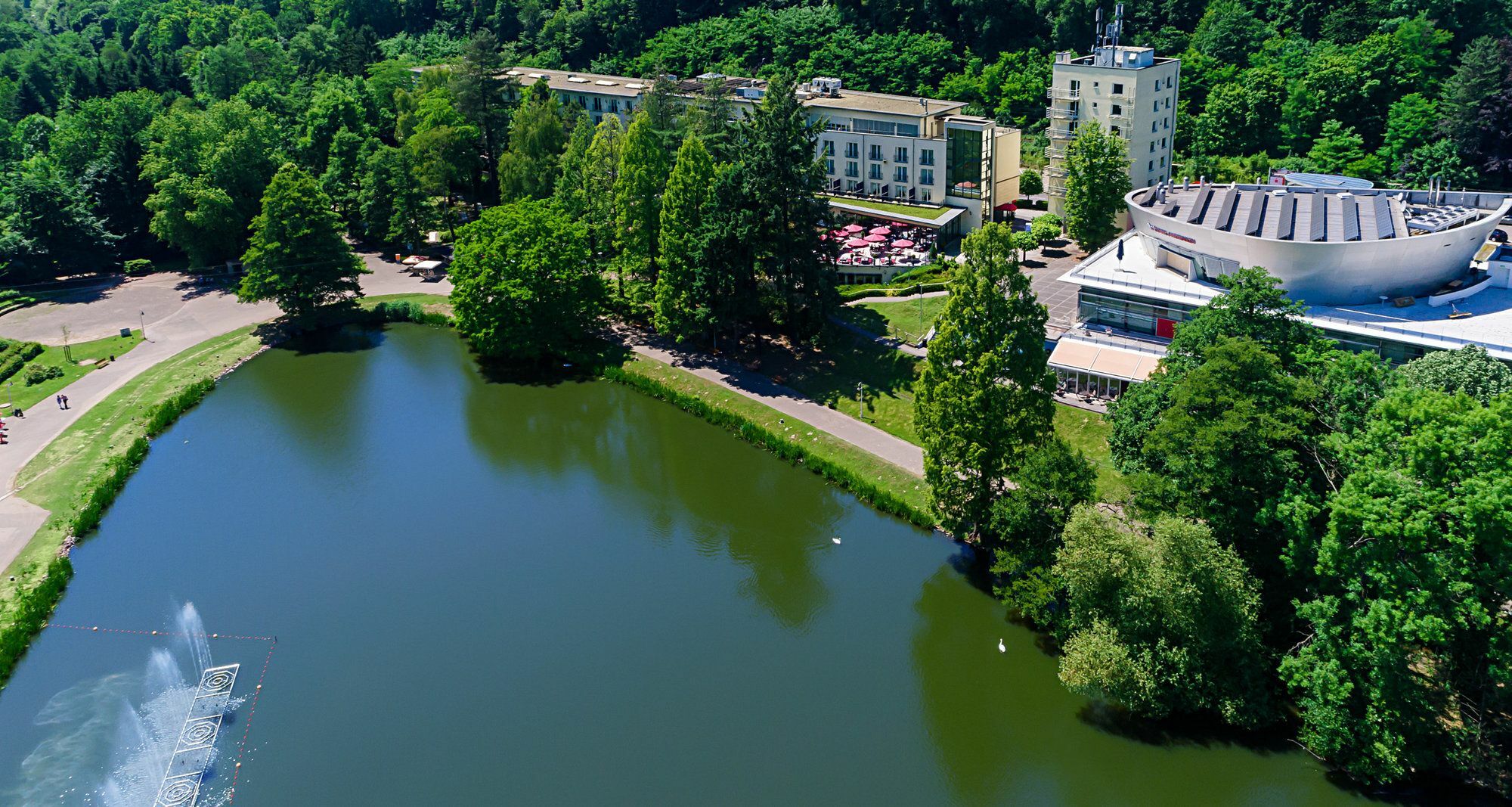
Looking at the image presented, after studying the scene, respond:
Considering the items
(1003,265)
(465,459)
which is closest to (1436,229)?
(1003,265)

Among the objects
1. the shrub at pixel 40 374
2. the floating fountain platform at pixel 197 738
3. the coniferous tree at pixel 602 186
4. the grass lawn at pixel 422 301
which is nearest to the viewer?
the floating fountain platform at pixel 197 738

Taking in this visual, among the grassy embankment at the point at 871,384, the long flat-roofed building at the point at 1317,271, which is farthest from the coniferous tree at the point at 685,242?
the long flat-roofed building at the point at 1317,271

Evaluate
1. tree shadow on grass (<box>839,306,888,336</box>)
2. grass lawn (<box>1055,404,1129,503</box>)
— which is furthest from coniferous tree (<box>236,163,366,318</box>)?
grass lawn (<box>1055,404,1129,503</box>)

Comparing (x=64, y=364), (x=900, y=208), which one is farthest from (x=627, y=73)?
(x=64, y=364)

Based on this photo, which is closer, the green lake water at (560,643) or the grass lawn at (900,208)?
the green lake water at (560,643)

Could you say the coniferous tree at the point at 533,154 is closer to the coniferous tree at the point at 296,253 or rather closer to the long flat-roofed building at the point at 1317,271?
the coniferous tree at the point at 296,253

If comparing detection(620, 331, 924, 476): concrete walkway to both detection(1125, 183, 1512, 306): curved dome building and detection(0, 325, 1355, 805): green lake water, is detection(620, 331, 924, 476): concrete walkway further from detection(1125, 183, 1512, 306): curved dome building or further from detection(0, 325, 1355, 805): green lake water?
detection(1125, 183, 1512, 306): curved dome building

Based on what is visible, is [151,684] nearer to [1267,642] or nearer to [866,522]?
[866,522]
